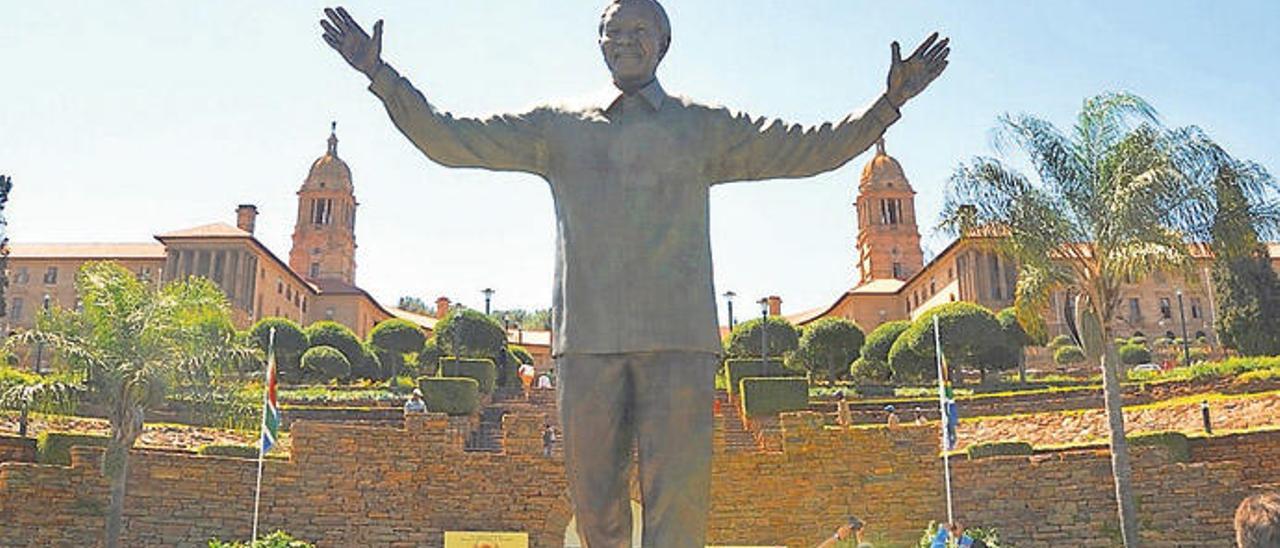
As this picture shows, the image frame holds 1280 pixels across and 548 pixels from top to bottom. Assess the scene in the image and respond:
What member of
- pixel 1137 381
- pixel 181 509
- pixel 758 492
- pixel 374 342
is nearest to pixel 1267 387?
A: pixel 1137 381

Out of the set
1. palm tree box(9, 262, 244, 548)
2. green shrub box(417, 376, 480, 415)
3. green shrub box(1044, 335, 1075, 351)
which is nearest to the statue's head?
palm tree box(9, 262, 244, 548)

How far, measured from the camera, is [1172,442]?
63.7ft

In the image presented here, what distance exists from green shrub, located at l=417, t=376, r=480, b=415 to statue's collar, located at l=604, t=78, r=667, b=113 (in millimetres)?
23554

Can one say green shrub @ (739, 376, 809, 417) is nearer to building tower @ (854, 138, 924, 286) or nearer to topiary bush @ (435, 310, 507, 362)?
topiary bush @ (435, 310, 507, 362)

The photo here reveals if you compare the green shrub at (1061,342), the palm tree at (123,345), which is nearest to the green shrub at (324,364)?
the palm tree at (123,345)

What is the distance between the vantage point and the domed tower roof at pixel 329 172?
84125 mm

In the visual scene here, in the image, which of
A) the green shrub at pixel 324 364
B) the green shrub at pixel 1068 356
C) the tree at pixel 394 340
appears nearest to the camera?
the green shrub at pixel 324 364

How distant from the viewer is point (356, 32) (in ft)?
11.7

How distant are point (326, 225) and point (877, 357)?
170 feet

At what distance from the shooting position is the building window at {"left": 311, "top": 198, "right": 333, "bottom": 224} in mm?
83375

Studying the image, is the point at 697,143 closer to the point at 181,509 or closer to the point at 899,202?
the point at 181,509

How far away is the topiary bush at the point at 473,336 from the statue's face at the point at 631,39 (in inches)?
1629

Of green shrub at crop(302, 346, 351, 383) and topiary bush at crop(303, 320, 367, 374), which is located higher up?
topiary bush at crop(303, 320, 367, 374)

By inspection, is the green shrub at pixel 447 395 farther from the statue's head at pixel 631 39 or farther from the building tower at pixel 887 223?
the building tower at pixel 887 223
